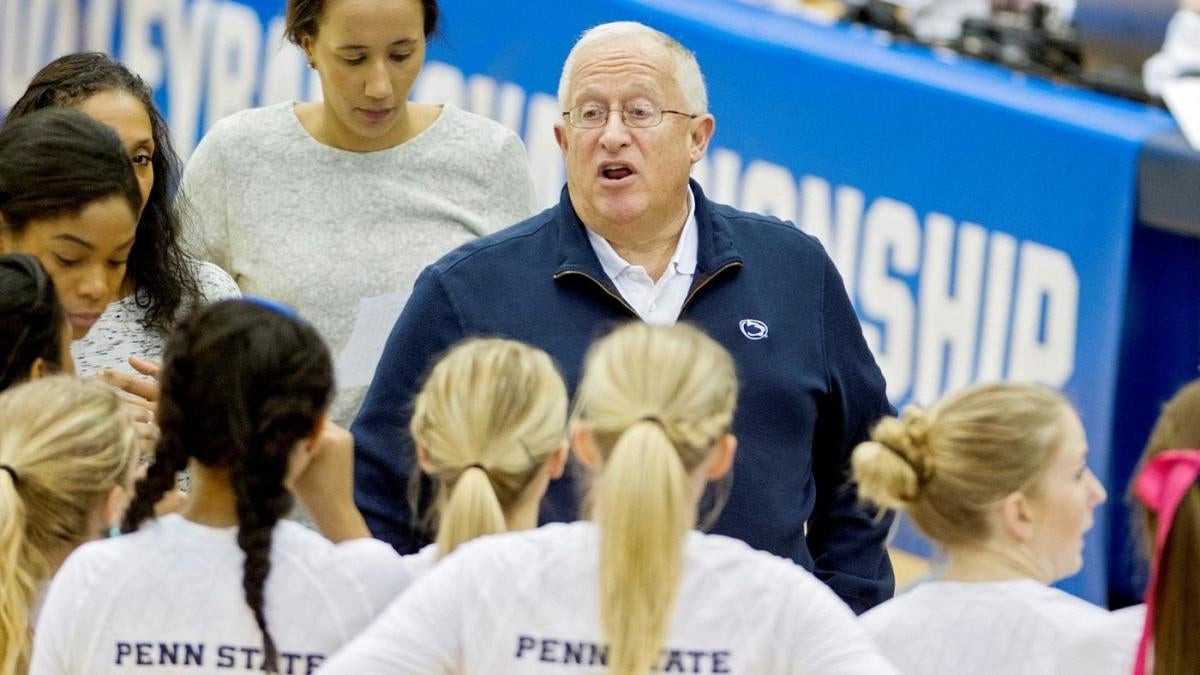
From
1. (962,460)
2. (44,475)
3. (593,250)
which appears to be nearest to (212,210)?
(593,250)

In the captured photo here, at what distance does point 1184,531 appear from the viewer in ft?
8.55

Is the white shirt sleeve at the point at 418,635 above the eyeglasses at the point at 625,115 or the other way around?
the other way around

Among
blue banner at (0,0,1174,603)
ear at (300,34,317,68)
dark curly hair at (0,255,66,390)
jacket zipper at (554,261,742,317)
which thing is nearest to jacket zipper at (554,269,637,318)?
jacket zipper at (554,261,742,317)

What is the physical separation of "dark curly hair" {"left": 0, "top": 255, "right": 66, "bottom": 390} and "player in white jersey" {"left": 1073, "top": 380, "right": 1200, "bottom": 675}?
60.4 inches

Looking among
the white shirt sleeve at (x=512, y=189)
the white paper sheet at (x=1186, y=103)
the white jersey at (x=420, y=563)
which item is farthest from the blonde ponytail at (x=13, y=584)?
the white paper sheet at (x=1186, y=103)

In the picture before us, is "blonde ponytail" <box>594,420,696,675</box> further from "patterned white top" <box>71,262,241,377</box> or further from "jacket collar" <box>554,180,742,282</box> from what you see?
"patterned white top" <box>71,262,241,377</box>

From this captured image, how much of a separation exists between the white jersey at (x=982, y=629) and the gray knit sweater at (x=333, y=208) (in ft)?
4.95

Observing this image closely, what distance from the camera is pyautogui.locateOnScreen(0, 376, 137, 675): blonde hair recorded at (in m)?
2.75

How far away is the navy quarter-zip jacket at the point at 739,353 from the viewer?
3.42 meters

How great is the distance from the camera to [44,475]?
9.06ft

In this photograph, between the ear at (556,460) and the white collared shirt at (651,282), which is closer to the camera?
the ear at (556,460)

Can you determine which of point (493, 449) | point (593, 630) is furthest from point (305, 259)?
point (593, 630)

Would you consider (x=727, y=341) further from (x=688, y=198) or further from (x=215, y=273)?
(x=215, y=273)

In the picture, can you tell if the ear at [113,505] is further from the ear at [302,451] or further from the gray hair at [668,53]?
the gray hair at [668,53]
